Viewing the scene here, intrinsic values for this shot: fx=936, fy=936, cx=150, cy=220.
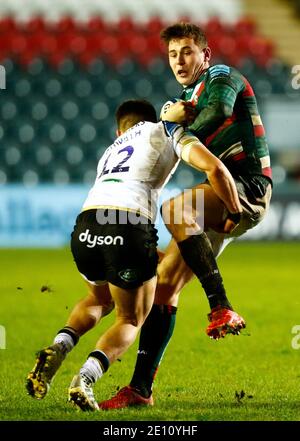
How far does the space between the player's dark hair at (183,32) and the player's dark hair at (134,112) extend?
1.16ft

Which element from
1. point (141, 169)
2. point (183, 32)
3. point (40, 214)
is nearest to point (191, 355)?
point (141, 169)

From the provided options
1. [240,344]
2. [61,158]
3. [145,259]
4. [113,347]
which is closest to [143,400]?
[113,347]

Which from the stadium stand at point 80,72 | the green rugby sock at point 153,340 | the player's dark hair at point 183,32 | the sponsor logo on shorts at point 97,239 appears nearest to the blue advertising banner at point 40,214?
the stadium stand at point 80,72

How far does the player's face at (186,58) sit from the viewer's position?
468 cm

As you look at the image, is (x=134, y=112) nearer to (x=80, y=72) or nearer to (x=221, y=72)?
(x=221, y=72)

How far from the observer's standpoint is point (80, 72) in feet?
58.1

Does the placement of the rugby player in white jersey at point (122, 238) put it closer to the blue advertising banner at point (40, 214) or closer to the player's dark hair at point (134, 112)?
the player's dark hair at point (134, 112)

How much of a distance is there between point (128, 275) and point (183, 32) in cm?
127

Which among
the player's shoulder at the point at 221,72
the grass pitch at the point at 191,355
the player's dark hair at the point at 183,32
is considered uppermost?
the player's dark hair at the point at 183,32

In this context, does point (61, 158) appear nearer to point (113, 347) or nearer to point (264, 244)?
point (264, 244)

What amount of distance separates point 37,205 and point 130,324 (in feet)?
34.7

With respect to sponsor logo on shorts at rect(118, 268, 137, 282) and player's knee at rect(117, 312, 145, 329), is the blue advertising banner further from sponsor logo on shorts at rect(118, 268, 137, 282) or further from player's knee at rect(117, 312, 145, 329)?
sponsor logo on shorts at rect(118, 268, 137, 282)

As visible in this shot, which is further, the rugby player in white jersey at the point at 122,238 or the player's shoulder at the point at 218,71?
the player's shoulder at the point at 218,71

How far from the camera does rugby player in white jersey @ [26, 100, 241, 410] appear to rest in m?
4.27
